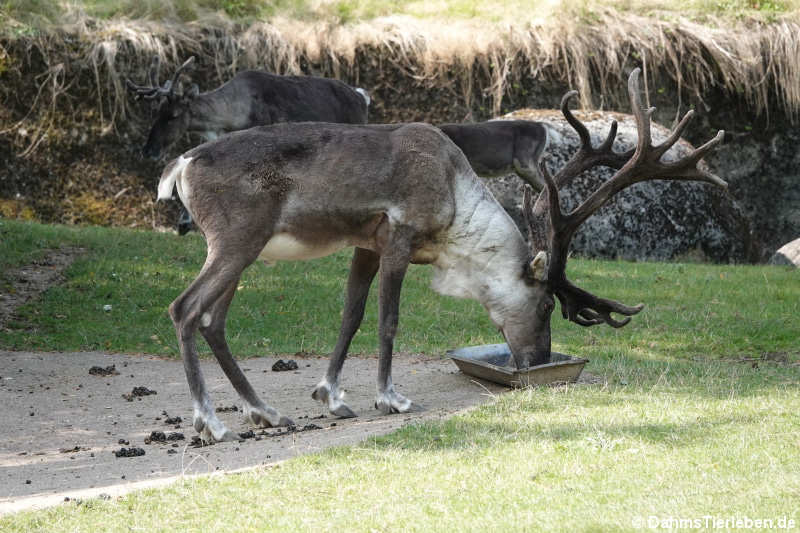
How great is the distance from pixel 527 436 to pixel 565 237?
89.5 inches

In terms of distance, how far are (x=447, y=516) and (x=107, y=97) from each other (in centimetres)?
1315

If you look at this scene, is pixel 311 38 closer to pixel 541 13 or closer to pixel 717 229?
pixel 541 13

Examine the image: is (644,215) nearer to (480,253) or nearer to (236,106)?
(236,106)

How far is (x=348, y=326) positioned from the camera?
24.9 ft

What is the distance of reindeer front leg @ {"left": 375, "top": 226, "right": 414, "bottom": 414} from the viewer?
23.8 feet

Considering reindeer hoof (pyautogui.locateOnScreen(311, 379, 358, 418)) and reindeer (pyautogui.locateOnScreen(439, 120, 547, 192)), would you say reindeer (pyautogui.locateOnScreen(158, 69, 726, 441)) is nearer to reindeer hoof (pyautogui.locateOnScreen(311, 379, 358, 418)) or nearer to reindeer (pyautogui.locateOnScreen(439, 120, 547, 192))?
reindeer hoof (pyautogui.locateOnScreen(311, 379, 358, 418))

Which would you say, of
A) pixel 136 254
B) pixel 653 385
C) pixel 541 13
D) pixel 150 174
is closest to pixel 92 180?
pixel 150 174

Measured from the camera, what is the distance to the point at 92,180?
1639 cm

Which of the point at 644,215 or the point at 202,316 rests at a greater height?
the point at 202,316

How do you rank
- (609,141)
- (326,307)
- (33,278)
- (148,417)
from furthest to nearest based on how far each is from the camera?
(33,278), (326,307), (609,141), (148,417)

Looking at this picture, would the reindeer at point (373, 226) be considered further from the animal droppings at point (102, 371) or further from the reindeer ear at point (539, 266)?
the animal droppings at point (102, 371)

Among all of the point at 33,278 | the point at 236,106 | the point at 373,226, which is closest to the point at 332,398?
the point at 373,226

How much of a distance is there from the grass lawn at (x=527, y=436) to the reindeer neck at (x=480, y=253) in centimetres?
88

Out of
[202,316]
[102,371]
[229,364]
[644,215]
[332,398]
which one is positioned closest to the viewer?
[202,316]
